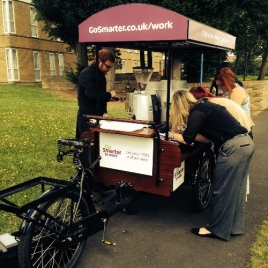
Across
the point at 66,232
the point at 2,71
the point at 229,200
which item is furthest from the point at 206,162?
the point at 2,71

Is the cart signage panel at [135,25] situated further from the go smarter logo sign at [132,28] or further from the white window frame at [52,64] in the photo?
the white window frame at [52,64]

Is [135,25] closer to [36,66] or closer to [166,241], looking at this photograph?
[166,241]

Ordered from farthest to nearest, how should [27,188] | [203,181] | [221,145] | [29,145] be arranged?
1. [29,145]
2. [203,181]
3. [221,145]
4. [27,188]

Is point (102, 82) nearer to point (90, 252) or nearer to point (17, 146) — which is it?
Result: point (90, 252)

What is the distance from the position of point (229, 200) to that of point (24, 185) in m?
2.14

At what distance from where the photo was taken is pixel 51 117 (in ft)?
35.7

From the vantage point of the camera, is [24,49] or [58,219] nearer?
[58,219]

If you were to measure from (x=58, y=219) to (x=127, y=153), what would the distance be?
1050 mm

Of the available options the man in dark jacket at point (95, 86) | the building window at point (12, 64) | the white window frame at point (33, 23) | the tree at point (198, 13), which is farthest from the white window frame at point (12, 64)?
the man in dark jacket at point (95, 86)

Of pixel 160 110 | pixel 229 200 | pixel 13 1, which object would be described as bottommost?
pixel 229 200

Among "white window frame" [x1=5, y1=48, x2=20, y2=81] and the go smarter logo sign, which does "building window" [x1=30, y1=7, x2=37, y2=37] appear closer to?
"white window frame" [x1=5, y1=48, x2=20, y2=81]

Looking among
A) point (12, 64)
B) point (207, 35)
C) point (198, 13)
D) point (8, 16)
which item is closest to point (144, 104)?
point (207, 35)

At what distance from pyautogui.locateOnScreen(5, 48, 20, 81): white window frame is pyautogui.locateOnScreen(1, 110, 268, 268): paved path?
21.5 meters

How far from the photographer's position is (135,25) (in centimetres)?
333
